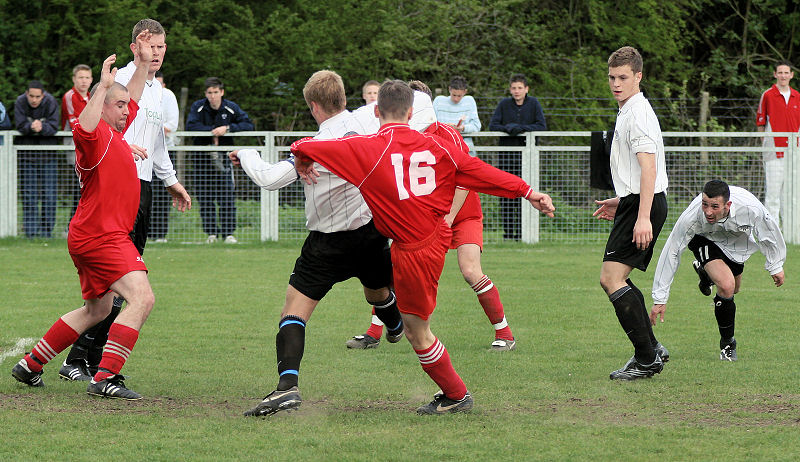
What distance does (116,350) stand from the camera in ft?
20.5

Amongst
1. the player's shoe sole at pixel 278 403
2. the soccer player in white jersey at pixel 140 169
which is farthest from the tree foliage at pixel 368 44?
the player's shoe sole at pixel 278 403

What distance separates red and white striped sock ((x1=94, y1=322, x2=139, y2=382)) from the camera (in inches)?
245

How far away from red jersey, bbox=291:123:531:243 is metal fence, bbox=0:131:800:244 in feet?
32.5

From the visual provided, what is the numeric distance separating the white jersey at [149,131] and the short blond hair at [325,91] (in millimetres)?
1458

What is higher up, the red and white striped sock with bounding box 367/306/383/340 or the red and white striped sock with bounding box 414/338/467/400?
the red and white striped sock with bounding box 414/338/467/400

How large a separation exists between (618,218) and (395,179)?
1.91 meters

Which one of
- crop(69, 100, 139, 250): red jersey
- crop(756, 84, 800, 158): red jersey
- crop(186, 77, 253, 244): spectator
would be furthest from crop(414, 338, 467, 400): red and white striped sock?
crop(756, 84, 800, 158): red jersey

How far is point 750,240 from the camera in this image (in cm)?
795

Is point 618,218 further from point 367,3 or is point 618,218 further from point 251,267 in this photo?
point 367,3

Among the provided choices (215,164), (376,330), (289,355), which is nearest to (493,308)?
(376,330)

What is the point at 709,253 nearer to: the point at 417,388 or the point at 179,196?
the point at 417,388

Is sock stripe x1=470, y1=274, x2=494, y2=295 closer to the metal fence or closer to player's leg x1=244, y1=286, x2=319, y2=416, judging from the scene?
player's leg x1=244, y1=286, x2=319, y2=416

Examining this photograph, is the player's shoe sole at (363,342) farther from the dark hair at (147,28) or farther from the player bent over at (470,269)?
the dark hair at (147,28)

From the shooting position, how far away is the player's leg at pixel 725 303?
7.70 meters
